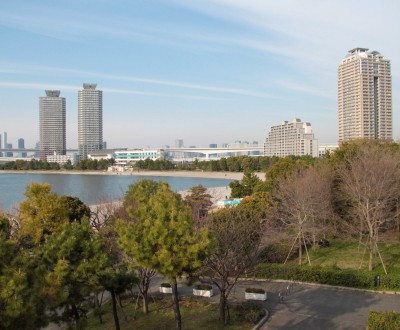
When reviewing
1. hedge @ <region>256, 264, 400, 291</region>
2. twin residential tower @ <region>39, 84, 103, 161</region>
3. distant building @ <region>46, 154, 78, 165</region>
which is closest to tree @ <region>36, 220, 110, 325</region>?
hedge @ <region>256, 264, 400, 291</region>

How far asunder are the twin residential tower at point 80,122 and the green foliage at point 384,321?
158 m

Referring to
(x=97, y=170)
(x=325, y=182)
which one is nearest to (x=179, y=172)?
(x=97, y=170)

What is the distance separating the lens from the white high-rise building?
117 m

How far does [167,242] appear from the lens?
7.26 metres

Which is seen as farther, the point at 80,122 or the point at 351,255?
the point at 80,122

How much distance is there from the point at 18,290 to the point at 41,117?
172 meters

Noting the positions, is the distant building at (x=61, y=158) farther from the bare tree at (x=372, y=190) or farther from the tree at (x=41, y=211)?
the bare tree at (x=372, y=190)

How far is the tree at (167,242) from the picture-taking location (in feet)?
23.7

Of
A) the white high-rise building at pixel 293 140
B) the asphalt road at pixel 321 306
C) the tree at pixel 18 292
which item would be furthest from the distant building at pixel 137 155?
the tree at pixel 18 292

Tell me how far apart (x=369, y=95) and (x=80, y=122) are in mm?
108995

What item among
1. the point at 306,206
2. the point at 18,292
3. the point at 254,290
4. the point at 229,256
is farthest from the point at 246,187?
the point at 18,292

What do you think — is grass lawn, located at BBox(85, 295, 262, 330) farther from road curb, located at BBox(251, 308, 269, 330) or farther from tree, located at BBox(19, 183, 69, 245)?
tree, located at BBox(19, 183, 69, 245)

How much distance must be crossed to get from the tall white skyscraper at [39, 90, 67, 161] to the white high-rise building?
265 feet

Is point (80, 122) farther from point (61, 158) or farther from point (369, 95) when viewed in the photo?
point (369, 95)
